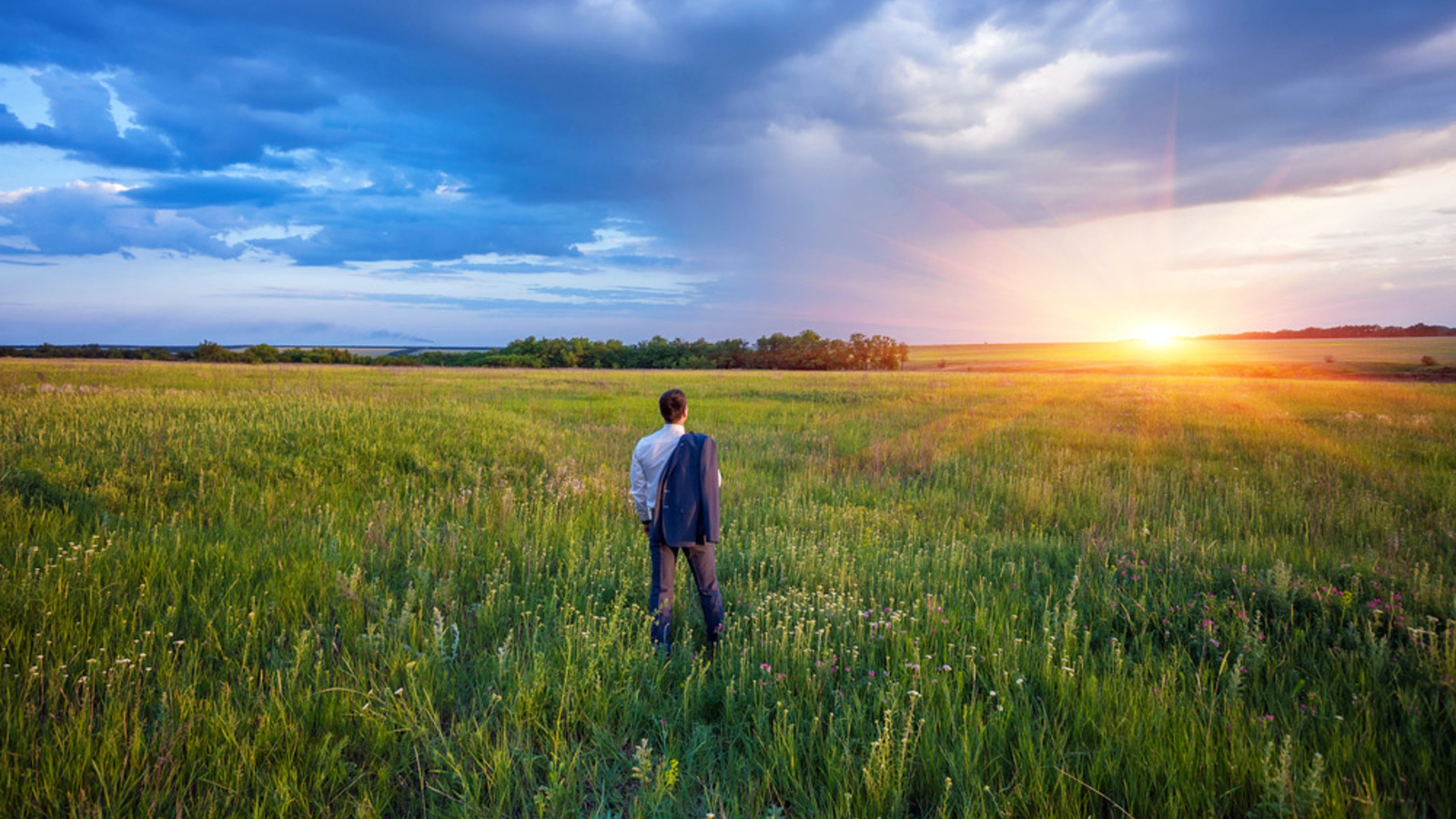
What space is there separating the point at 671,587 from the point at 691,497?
0.80 metres

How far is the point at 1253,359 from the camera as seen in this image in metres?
72.6

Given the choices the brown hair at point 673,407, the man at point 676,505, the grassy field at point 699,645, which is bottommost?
the grassy field at point 699,645

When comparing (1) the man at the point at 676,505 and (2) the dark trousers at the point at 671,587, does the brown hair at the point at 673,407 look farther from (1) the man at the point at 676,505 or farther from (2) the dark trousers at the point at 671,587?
(2) the dark trousers at the point at 671,587

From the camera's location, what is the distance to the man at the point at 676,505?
14.1 feet

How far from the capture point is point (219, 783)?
113 inches

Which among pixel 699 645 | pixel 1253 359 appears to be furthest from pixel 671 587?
pixel 1253 359

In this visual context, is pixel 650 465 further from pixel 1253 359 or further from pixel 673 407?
pixel 1253 359

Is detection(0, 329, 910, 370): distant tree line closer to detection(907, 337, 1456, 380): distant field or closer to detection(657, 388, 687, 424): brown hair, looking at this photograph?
detection(907, 337, 1456, 380): distant field

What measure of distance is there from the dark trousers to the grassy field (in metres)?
0.17

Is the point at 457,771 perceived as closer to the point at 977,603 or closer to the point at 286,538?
the point at 977,603

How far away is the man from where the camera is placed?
4.29m

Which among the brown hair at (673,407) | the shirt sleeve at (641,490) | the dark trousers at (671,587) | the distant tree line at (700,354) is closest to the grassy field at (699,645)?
the dark trousers at (671,587)

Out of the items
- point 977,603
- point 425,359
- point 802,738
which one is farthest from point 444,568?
point 425,359

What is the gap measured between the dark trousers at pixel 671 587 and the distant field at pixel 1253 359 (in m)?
64.7
